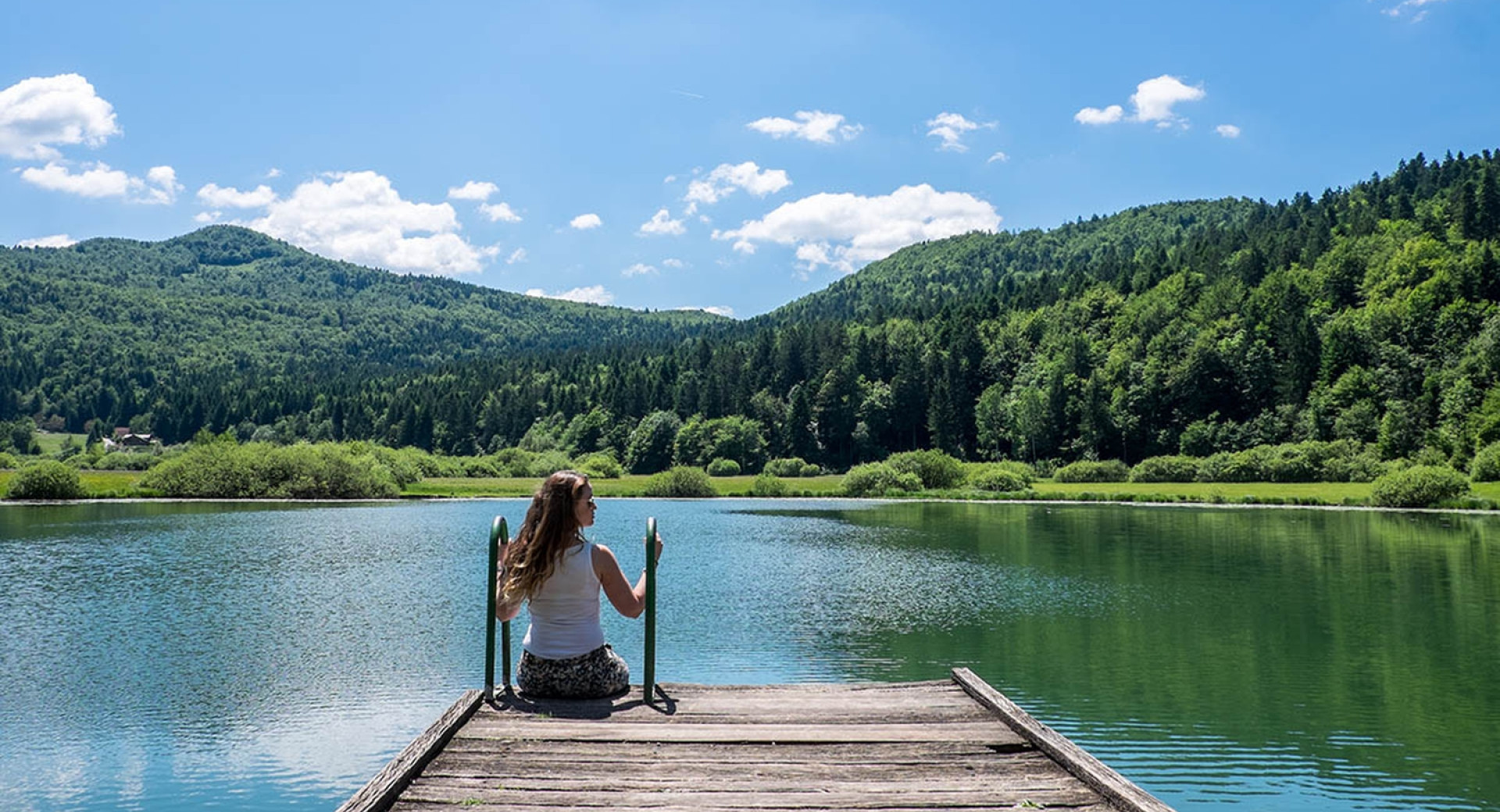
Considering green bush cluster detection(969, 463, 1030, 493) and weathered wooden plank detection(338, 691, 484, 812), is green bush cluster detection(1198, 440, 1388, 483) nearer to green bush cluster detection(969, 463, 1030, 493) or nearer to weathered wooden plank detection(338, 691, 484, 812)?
green bush cluster detection(969, 463, 1030, 493)

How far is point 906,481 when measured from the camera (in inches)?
3907

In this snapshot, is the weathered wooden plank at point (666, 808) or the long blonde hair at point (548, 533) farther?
the long blonde hair at point (548, 533)

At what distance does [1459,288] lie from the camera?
363 feet

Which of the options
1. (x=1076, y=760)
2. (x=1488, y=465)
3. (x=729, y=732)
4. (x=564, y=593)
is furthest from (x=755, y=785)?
(x=1488, y=465)

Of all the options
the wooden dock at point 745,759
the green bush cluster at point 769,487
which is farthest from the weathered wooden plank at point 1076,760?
the green bush cluster at point 769,487

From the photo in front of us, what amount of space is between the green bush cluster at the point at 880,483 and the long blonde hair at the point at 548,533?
9039cm

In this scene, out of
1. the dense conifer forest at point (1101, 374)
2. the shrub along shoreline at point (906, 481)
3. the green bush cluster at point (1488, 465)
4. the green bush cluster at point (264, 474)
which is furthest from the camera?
the dense conifer forest at point (1101, 374)

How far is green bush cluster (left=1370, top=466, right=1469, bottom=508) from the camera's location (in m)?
68.6

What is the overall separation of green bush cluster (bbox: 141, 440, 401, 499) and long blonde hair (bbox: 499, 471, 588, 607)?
8836cm

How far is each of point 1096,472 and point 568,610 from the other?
10161 centimetres

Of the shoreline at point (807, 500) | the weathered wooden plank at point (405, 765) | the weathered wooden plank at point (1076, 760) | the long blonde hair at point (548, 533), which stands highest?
the long blonde hair at point (548, 533)

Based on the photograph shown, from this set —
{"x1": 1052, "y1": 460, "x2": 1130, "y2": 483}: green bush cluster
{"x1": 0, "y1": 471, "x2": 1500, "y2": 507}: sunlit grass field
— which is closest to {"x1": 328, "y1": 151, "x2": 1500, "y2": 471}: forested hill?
{"x1": 1052, "y1": 460, "x2": 1130, "y2": 483}: green bush cluster

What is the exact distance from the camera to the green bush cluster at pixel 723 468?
129 metres

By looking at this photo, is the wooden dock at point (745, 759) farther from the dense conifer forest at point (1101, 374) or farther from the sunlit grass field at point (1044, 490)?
the dense conifer forest at point (1101, 374)
